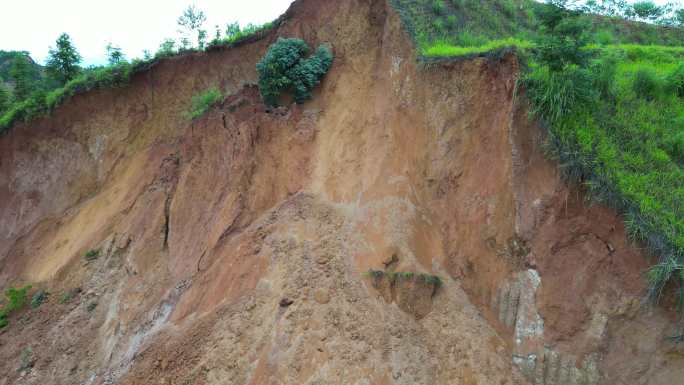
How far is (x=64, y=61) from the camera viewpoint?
59.0ft

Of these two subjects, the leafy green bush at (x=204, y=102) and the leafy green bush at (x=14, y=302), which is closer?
the leafy green bush at (x=14, y=302)

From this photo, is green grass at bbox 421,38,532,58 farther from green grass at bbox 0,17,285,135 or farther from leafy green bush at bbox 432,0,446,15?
green grass at bbox 0,17,285,135

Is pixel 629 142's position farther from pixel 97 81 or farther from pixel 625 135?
pixel 97 81

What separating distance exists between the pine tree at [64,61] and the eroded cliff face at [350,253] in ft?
24.9

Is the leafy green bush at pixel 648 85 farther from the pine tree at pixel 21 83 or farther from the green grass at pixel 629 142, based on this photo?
the pine tree at pixel 21 83

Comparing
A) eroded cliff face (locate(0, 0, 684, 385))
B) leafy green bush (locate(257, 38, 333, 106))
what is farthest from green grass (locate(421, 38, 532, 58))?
leafy green bush (locate(257, 38, 333, 106))

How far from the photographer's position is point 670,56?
10.1 meters

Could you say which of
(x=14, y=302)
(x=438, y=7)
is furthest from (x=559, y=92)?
(x=14, y=302)

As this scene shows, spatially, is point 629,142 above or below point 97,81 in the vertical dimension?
below

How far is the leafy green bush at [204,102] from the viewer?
40.2 ft

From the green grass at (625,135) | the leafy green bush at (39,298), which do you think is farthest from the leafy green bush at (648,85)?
the leafy green bush at (39,298)

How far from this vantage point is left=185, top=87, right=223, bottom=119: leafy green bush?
1227cm

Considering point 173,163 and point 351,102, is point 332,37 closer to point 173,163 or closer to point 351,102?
point 351,102

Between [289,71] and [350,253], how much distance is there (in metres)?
4.90
